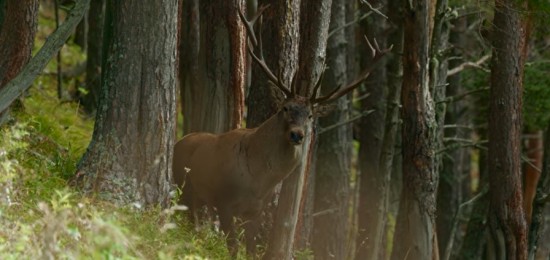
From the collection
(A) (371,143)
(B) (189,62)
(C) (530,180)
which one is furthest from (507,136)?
(C) (530,180)

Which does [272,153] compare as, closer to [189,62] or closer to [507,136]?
[189,62]

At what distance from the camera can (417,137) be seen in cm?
1373

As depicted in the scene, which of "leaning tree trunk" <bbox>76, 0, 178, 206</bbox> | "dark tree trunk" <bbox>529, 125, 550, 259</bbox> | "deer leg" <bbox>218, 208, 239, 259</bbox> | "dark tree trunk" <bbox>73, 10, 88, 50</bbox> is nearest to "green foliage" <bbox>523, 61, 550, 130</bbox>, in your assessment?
"dark tree trunk" <bbox>529, 125, 550, 259</bbox>

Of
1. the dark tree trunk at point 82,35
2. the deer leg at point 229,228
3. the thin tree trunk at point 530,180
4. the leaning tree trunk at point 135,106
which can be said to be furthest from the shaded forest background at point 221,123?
the dark tree trunk at point 82,35

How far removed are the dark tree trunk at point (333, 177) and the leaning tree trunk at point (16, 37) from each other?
726 cm

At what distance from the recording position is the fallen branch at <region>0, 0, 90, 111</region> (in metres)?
12.3

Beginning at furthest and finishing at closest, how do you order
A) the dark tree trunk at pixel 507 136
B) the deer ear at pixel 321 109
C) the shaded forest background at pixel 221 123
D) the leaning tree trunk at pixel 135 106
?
1. the dark tree trunk at pixel 507 136
2. the deer ear at pixel 321 109
3. the leaning tree trunk at pixel 135 106
4. the shaded forest background at pixel 221 123

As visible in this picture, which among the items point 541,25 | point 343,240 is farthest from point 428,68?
point 343,240

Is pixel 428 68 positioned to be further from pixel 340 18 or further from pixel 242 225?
pixel 340 18

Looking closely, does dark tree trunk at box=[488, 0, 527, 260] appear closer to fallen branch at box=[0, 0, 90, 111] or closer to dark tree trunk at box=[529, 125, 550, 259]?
dark tree trunk at box=[529, 125, 550, 259]

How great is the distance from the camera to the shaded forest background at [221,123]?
423 inches

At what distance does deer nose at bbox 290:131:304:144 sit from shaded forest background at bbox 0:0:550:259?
1.06 feet

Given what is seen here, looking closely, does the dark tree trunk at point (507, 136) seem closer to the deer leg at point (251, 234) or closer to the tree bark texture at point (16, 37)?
the deer leg at point (251, 234)

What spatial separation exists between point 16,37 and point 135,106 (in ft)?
8.64
